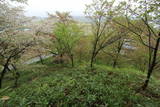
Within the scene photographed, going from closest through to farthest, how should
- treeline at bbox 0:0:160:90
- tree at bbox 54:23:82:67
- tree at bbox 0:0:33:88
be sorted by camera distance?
treeline at bbox 0:0:160:90
tree at bbox 0:0:33:88
tree at bbox 54:23:82:67

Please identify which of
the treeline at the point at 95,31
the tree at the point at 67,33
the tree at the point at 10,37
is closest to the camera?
the treeline at the point at 95,31

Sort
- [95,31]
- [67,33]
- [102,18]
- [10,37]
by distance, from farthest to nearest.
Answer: [67,33], [95,31], [102,18], [10,37]

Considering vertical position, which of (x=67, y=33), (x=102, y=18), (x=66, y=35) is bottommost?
(x=66, y=35)

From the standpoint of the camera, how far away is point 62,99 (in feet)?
10.9

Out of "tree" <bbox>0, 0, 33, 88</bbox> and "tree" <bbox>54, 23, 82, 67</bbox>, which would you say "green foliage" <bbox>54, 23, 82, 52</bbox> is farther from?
"tree" <bbox>0, 0, 33, 88</bbox>

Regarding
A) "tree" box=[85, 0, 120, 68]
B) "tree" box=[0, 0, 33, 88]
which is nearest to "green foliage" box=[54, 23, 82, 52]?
"tree" box=[85, 0, 120, 68]

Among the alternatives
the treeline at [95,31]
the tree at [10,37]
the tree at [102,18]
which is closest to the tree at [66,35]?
the treeline at [95,31]

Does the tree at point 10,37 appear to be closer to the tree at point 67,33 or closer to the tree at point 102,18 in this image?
the tree at point 67,33

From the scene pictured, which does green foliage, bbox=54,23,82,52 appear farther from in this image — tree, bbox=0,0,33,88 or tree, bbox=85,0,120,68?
tree, bbox=0,0,33,88

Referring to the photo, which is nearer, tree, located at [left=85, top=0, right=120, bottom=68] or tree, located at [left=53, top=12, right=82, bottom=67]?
tree, located at [left=85, top=0, right=120, bottom=68]

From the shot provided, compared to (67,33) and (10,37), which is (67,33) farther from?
(10,37)

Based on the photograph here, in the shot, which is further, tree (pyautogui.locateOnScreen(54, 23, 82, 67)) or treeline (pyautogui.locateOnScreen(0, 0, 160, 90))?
tree (pyautogui.locateOnScreen(54, 23, 82, 67))

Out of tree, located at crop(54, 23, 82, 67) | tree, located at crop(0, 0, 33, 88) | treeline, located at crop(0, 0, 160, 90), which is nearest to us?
treeline, located at crop(0, 0, 160, 90)

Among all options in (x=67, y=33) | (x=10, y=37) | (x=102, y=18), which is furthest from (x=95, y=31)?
(x=10, y=37)
